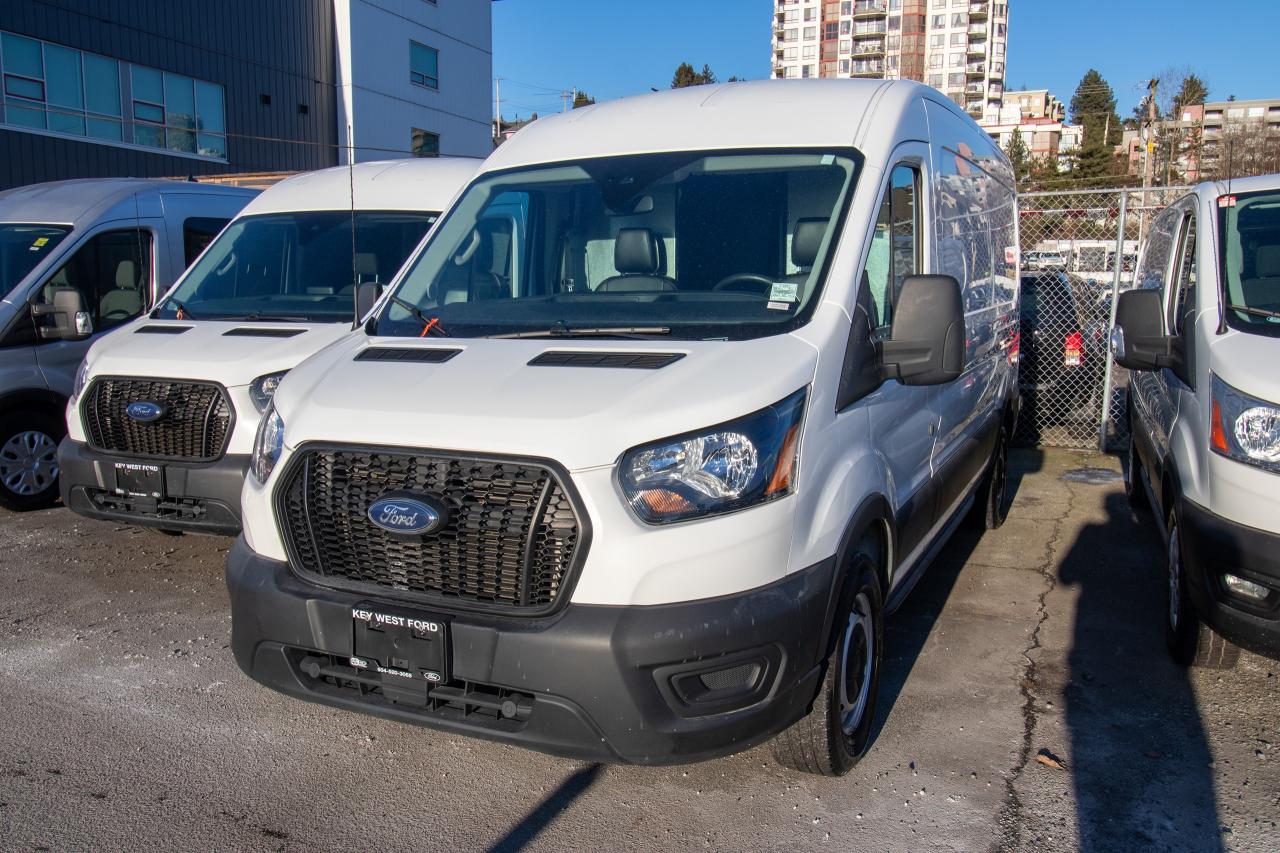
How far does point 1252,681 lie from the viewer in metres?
4.38

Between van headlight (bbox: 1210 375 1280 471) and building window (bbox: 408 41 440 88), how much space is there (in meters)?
27.4

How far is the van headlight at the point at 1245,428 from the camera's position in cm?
365

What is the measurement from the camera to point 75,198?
768 centimetres

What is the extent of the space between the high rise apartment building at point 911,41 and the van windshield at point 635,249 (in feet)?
333

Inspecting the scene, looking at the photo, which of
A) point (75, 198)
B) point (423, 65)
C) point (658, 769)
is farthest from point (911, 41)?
point (658, 769)

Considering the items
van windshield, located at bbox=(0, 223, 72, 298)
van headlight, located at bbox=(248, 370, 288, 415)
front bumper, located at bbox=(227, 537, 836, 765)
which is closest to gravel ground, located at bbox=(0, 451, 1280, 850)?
front bumper, located at bbox=(227, 537, 836, 765)

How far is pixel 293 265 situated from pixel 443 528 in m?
4.42

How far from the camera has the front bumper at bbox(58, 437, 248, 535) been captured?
203 inches

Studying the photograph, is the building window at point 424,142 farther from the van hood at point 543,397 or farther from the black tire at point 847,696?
the black tire at point 847,696

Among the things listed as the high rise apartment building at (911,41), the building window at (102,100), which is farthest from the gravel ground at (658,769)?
the high rise apartment building at (911,41)

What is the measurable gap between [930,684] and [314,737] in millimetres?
2534

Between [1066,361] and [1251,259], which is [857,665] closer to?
[1251,259]

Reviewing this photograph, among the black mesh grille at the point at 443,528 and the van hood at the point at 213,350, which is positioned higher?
the van hood at the point at 213,350

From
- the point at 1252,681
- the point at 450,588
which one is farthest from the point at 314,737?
the point at 1252,681
